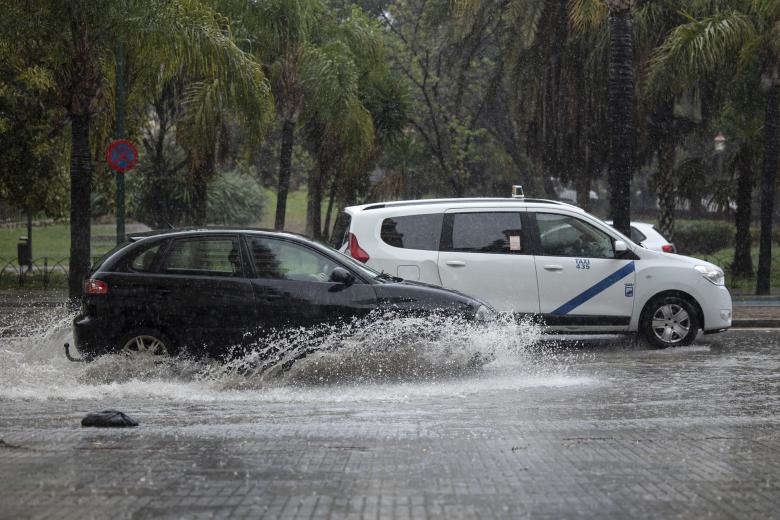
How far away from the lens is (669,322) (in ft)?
42.2

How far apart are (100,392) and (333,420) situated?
245 centimetres

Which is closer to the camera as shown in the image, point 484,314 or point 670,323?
point 484,314

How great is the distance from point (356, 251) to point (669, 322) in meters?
3.81

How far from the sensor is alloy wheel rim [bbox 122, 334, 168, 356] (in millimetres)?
9898

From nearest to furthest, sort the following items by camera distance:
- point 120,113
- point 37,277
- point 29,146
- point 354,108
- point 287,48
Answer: point 120,113, point 287,48, point 354,108, point 29,146, point 37,277

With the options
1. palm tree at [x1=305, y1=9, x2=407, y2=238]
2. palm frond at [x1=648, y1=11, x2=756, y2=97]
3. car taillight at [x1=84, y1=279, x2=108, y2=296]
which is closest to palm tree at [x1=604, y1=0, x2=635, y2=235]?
palm frond at [x1=648, y1=11, x2=756, y2=97]

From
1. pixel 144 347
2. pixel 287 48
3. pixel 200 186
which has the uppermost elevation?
pixel 287 48

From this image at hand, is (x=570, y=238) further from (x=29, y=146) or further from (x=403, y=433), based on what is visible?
(x=29, y=146)

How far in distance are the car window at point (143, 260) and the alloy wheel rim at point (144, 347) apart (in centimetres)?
65

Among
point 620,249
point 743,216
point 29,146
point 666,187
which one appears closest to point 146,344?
point 620,249

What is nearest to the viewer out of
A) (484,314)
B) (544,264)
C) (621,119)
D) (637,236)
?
(484,314)

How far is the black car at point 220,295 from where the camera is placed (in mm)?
9961

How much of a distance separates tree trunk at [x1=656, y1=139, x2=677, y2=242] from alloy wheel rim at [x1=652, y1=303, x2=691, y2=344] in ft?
52.2

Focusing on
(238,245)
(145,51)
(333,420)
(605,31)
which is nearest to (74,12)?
(145,51)
